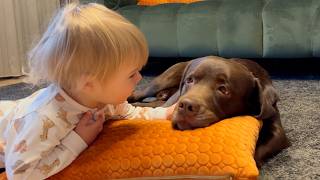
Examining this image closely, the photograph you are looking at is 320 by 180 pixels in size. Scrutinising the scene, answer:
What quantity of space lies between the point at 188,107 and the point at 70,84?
0.29m

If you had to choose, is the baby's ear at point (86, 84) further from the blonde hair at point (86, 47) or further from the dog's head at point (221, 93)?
the dog's head at point (221, 93)

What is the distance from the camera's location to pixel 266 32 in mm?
2533

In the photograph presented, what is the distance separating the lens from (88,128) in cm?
115

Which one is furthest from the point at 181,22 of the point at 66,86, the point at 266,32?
the point at 66,86

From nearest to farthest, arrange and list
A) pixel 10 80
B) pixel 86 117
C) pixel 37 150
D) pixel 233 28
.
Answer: pixel 37 150
pixel 86 117
pixel 233 28
pixel 10 80

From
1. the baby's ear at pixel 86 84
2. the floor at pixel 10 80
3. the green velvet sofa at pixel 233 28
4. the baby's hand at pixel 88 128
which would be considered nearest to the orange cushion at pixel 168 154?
the baby's hand at pixel 88 128

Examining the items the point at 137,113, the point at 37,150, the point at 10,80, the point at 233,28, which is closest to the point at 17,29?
the point at 10,80

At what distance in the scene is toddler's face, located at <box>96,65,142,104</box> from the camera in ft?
3.59

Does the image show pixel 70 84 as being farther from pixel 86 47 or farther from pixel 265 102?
pixel 265 102

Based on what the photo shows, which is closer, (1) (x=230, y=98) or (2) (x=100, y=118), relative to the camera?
(2) (x=100, y=118)

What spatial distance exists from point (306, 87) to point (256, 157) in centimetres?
115

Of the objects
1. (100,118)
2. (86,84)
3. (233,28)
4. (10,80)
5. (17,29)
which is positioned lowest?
(10,80)

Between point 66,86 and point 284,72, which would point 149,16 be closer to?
point 284,72

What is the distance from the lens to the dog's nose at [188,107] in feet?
3.90
